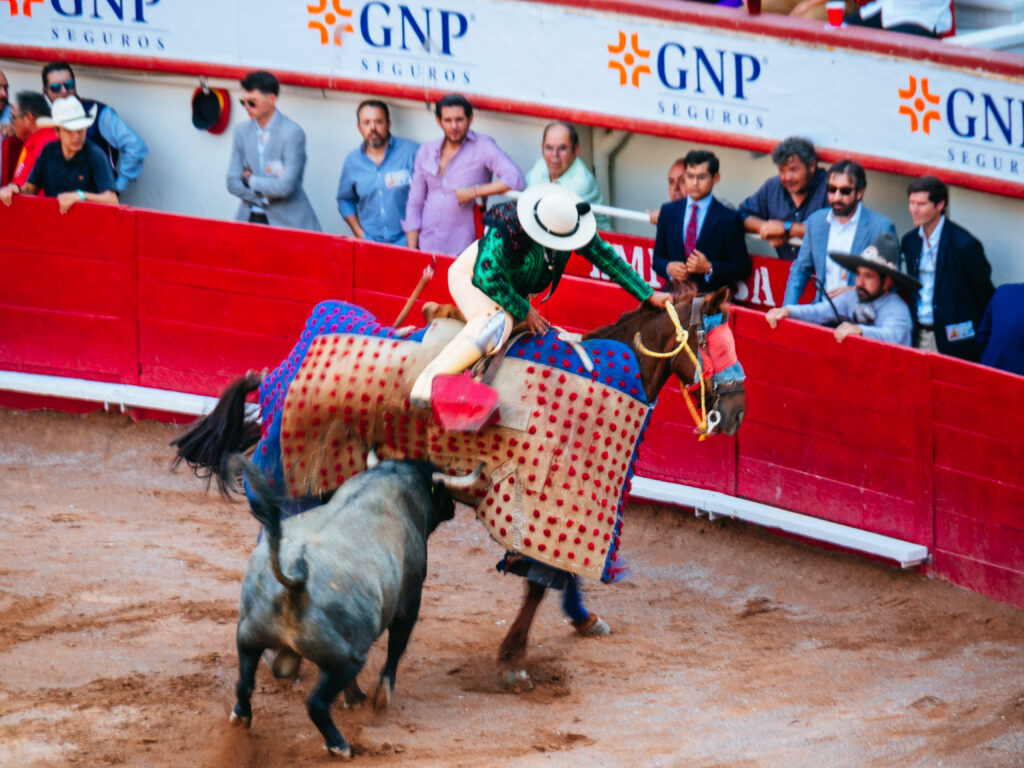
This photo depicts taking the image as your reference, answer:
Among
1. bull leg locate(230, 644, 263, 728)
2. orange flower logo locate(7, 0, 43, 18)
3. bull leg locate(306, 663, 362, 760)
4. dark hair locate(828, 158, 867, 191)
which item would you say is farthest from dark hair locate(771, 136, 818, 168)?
orange flower logo locate(7, 0, 43, 18)

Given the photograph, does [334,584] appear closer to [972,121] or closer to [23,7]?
[972,121]

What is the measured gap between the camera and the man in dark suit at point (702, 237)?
313 inches

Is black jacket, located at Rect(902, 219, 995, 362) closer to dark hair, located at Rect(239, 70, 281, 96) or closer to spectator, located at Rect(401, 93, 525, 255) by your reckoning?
spectator, located at Rect(401, 93, 525, 255)

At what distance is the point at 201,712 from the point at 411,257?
359 cm

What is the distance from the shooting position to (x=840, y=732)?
18.1 feet

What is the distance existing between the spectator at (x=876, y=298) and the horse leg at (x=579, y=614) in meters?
1.86

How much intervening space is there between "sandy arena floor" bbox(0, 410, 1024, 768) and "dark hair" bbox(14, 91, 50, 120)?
8.46ft

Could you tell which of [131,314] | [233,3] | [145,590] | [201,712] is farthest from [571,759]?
[233,3]

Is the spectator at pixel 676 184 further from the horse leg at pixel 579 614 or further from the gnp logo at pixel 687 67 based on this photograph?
the horse leg at pixel 579 614

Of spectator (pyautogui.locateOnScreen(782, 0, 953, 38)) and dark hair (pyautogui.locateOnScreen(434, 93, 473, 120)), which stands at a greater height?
spectator (pyautogui.locateOnScreen(782, 0, 953, 38))

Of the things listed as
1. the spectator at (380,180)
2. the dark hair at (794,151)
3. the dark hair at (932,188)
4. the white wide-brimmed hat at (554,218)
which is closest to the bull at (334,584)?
the white wide-brimmed hat at (554,218)

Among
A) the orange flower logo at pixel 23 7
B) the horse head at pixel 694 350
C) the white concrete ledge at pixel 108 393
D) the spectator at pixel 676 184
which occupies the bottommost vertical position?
the white concrete ledge at pixel 108 393

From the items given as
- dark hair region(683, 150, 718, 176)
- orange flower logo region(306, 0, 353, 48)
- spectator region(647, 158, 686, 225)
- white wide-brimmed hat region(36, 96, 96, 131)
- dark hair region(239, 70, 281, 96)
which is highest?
orange flower logo region(306, 0, 353, 48)

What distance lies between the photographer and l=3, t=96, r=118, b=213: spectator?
9328 mm
